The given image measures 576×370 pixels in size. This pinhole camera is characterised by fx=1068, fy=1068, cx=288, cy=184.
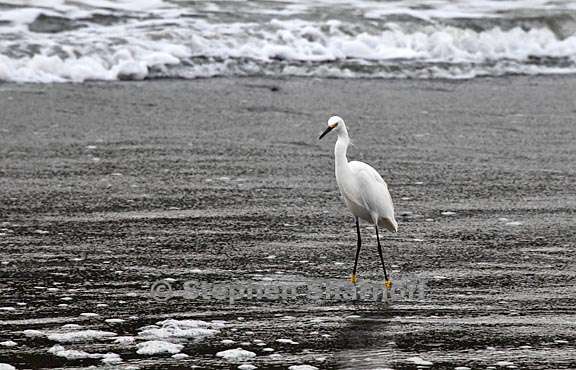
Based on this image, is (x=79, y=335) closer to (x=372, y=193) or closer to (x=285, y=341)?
(x=285, y=341)

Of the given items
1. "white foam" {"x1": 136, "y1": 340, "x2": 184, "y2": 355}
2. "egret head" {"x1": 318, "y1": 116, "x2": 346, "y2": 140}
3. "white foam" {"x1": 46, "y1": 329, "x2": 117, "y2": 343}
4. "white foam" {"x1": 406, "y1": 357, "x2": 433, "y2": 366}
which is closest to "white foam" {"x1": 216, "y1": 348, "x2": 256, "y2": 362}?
"white foam" {"x1": 136, "y1": 340, "x2": 184, "y2": 355}

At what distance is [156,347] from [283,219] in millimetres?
2797

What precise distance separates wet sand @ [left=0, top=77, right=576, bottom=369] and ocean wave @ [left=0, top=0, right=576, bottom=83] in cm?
90

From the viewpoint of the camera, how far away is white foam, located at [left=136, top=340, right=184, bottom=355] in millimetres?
4957

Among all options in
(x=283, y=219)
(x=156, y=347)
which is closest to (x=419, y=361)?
(x=156, y=347)

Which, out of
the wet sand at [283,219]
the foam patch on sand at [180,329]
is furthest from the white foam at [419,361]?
the foam patch on sand at [180,329]

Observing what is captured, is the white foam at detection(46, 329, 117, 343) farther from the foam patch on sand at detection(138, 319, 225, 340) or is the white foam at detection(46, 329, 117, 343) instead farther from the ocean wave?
the ocean wave

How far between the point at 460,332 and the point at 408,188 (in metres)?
3.36

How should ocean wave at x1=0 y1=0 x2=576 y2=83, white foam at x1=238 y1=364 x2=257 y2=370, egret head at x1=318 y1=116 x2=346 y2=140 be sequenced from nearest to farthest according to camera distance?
1. white foam at x1=238 y1=364 x2=257 y2=370
2. egret head at x1=318 y1=116 x2=346 y2=140
3. ocean wave at x1=0 y1=0 x2=576 y2=83

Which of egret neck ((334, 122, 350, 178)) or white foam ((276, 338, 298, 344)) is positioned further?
egret neck ((334, 122, 350, 178))

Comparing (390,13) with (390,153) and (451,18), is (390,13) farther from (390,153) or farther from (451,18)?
(390,153)

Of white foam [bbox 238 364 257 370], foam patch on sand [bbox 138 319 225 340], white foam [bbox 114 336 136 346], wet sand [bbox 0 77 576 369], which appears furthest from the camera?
wet sand [bbox 0 77 576 369]

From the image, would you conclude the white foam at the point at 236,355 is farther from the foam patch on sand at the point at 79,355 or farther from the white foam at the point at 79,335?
the white foam at the point at 79,335

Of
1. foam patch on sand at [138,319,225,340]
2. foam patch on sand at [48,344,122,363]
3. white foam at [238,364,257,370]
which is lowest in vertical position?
white foam at [238,364,257,370]
